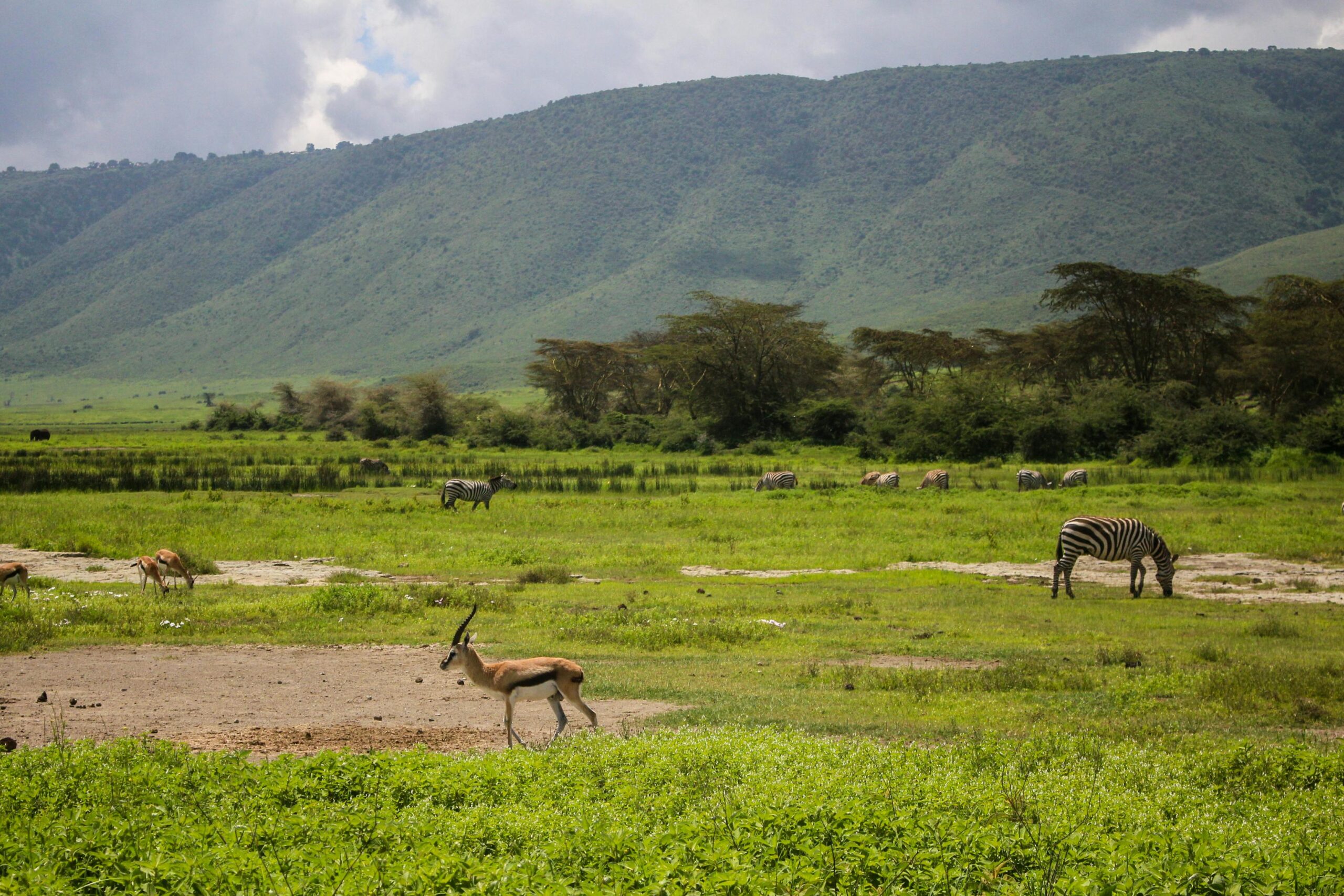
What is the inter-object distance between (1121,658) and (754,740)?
646cm

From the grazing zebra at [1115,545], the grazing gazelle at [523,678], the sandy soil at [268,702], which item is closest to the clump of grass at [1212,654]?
the grazing zebra at [1115,545]

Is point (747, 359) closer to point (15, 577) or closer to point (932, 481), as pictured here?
point (932, 481)

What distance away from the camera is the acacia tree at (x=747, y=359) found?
6875cm

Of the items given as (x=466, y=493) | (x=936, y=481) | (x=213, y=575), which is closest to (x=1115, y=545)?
(x=213, y=575)

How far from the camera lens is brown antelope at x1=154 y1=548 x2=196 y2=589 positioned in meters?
17.1

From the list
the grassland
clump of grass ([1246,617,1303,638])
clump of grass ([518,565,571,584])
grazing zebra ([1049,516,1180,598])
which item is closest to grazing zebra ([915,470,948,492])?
the grassland

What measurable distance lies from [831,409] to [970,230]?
145582mm

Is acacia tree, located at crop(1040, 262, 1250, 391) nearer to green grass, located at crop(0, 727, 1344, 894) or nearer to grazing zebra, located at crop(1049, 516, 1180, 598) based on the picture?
grazing zebra, located at crop(1049, 516, 1180, 598)

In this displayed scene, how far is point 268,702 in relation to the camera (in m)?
10.5

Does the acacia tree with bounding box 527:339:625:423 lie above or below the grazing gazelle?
above

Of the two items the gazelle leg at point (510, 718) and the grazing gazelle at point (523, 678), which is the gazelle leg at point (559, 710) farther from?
the gazelle leg at point (510, 718)

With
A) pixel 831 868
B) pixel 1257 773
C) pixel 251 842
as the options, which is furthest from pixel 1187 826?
pixel 251 842

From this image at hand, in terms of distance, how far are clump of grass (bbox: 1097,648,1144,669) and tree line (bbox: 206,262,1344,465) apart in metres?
32.1

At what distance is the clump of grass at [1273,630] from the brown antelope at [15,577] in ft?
55.1
